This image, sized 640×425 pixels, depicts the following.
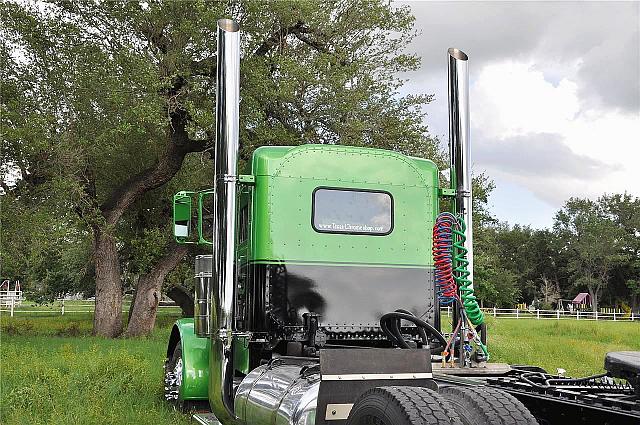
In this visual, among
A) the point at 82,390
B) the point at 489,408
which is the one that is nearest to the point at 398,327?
the point at 489,408

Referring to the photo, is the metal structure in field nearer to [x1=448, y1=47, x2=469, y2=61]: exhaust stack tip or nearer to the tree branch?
[x1=448, y1=47, x2=469, y2=61]: exhaust stack tip

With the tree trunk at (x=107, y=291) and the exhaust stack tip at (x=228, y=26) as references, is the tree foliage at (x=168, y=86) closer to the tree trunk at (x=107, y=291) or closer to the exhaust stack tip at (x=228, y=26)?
the tree trunk at (x=107, y=291)

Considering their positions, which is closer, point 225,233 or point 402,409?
point 402,409

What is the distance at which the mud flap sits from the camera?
452cm

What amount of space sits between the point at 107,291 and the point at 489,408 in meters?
20.3

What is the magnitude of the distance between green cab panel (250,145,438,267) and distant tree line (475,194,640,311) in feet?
208

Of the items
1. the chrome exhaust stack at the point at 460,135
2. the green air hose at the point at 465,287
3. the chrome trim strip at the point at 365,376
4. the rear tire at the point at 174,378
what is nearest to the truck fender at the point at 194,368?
the rear tire at the point at 174,378

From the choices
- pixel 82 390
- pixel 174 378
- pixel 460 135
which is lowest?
pixel 82 390

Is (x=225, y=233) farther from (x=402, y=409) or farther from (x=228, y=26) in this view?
(x=402, y=409)

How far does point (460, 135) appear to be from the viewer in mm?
7395

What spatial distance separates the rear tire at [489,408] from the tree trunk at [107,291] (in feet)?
64.6

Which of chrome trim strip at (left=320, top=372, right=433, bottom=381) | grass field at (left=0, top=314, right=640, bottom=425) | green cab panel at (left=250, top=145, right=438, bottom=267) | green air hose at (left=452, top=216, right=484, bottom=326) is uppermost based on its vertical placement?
green cab panel at (left=250, top=145, right=438, bottom=267)

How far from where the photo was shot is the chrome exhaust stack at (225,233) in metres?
6.36

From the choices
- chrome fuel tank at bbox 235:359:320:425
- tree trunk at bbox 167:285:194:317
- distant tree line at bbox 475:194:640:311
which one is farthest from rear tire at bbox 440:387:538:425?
distant tree line at bbox 475:194:640:311
